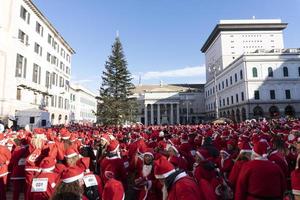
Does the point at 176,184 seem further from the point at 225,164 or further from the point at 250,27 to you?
the point at 250,27

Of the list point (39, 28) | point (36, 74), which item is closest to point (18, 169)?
point (36, 74)

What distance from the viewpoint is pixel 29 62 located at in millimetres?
37688

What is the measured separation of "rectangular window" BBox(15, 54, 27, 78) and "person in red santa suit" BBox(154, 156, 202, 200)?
35.4 meters

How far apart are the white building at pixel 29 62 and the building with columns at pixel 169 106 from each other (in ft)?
138

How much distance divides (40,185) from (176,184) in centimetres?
262

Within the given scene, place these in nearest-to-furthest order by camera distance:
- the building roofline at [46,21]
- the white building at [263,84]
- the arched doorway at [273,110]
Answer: the building roofline at [46,21] → the arched doorway at [273,110] → the white building at [263,84]

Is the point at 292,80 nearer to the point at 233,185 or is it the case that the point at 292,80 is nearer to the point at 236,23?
the point at 236,23

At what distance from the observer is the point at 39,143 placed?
22.7ft

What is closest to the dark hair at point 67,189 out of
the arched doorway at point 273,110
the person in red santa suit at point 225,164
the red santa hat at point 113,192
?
the red santa hat at point 113,192

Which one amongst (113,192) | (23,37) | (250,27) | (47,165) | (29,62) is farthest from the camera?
(250,27)

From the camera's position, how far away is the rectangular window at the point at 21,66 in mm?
33906

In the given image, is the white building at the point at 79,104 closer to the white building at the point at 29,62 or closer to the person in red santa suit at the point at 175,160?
the white building at the point at 29,62

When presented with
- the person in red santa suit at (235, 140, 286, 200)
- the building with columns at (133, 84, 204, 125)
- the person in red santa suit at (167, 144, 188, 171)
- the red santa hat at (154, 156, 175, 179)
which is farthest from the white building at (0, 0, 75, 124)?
the building with columns at (133, 84, 204, 125)

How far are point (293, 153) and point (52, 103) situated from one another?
155 ft
